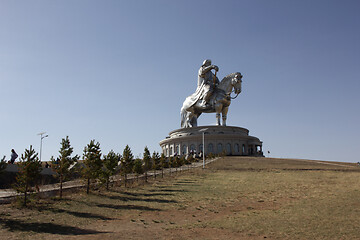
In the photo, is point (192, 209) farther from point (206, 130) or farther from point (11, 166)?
point (206, 130)

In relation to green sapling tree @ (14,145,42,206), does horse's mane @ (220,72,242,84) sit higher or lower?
higher

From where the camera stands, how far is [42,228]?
928 cm

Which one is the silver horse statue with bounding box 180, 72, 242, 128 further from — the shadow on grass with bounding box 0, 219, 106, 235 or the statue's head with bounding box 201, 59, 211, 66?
the shadow on grass with bounding box 0, 219, 106, 235

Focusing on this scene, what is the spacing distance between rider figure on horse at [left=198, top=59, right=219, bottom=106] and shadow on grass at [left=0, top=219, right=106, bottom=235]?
138 ft

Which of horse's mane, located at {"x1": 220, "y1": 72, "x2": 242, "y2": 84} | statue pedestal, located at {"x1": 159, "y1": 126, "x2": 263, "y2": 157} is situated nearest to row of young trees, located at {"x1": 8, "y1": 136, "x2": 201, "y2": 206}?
statue pedestal, located at {"x1": 159, "y1": 126, "x2": 263, "y2": 157}

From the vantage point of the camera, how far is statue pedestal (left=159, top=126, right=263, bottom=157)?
5003cm

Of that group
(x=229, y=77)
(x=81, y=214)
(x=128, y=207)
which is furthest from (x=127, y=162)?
(x=229, y=77)

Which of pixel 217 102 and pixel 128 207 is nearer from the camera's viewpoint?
pixel 128 207

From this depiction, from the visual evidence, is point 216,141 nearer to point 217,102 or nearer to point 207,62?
point 217,102

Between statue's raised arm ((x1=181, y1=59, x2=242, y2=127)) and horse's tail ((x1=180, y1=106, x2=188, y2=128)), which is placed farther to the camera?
horse's tail ((x1=180, y1=106, x2=188, y2=128))

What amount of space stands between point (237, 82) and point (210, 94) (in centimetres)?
460

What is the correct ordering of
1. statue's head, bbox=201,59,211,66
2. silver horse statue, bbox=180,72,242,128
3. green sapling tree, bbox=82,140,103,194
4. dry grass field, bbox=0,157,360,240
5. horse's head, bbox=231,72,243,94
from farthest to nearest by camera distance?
1. statue's head, bbox=201,59,211,66
2. silver horse statue, bbox=180,72,242,128
3. horse's head, bbox=231,72,243,94
4. green sapling tree, bbox=82,140,103,194
5. dry grass field, bbox=0,157,360,240

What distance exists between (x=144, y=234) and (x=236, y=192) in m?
8.08

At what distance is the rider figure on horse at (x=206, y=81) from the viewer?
5080cm
